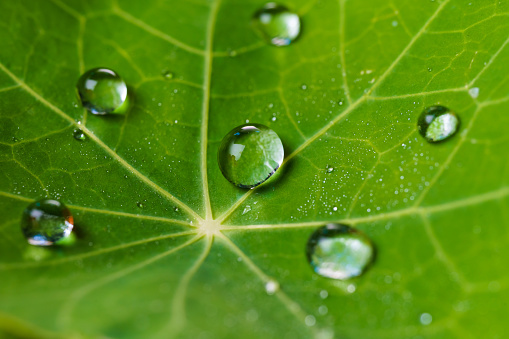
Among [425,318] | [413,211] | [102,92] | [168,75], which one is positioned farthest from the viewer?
[168,75]

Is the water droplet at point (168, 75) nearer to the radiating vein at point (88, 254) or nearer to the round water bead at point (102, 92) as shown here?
the round water bead at point (102, 92)

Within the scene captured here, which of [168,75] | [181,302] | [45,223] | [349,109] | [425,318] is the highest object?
[168,75]

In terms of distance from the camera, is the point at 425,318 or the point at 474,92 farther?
the point at 474,92

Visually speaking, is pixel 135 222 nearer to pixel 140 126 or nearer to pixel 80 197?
pixel 80 197

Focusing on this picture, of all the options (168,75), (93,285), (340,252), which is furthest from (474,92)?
(93,285)

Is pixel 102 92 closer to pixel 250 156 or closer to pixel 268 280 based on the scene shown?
pixel 250 156

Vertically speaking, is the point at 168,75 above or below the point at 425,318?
above

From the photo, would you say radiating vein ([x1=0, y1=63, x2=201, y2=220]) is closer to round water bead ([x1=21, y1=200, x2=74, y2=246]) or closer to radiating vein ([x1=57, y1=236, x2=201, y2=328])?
radiating vein ([x1=57, y1=236, x2=201, y2=328])

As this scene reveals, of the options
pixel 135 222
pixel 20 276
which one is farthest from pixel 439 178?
pixel 20 276
